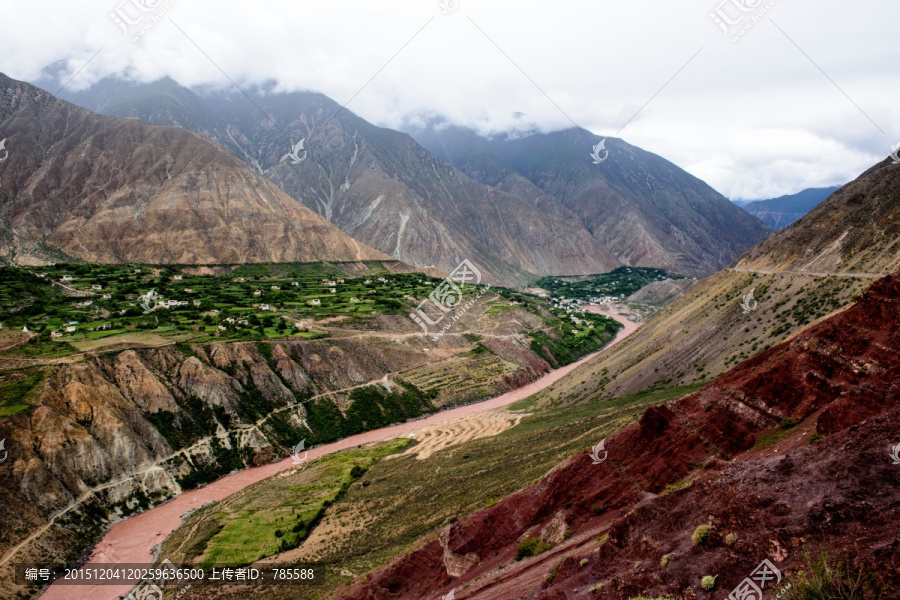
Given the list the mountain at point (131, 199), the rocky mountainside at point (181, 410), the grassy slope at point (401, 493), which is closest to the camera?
the grassy slope at point (401, 493)

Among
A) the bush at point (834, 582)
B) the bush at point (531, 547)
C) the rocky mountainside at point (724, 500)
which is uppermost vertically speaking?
the bush at point (834, 582)

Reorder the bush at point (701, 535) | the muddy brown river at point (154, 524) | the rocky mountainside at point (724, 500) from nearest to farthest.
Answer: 1. the rocky mountainside at point (724, 500)
2. the bush at point (701, 535)
3. the muddy brown river at point (154, 524)

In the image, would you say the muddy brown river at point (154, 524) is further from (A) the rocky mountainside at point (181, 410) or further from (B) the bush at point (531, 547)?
(B) the bush at point (531, 547)

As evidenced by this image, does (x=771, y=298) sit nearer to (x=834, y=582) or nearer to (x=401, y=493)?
(x=401, y=493)

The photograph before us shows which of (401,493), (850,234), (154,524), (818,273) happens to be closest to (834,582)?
(401,493)

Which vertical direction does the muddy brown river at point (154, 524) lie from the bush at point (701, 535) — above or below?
above

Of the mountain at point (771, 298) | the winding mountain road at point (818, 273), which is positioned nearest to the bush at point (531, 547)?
the mountain at point (771, 298)
